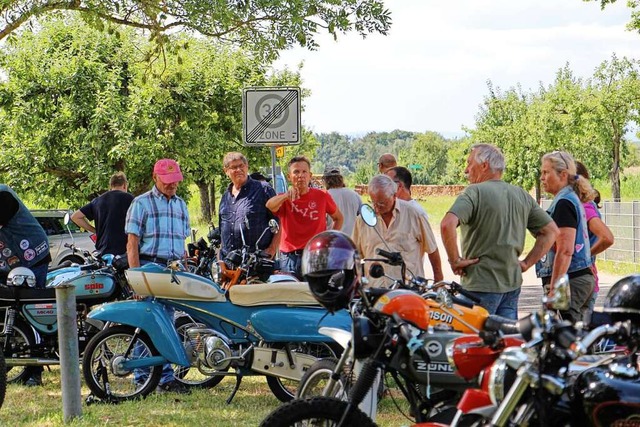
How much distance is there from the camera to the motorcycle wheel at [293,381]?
7770mm

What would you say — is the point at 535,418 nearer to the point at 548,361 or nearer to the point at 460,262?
the point at 548,361

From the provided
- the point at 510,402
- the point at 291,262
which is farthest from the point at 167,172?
the point at 510,402

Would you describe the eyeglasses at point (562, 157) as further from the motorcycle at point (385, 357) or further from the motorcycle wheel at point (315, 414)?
the motorcycle wheel at point (315, 414)

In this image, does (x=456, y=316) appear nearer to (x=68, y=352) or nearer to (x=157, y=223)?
(x=68, y=352)

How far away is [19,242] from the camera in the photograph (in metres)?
9.04

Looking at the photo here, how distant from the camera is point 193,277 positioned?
7.87m

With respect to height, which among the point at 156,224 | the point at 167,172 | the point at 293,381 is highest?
the point at 167,172

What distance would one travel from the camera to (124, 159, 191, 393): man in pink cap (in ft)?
29.1

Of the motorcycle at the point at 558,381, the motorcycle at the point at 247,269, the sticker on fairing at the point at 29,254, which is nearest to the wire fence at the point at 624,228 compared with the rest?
the motorcycle at the point at 247,269

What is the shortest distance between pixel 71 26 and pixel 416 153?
303ft

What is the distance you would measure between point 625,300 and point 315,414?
1333 mm

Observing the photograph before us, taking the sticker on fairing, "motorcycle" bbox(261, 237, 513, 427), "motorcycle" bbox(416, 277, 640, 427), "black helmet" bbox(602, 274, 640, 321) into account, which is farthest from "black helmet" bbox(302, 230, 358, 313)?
the sticker on fairing

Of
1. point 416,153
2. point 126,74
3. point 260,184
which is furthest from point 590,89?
point 416,153

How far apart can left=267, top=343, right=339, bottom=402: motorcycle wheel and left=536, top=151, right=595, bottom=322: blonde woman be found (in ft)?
5.39
